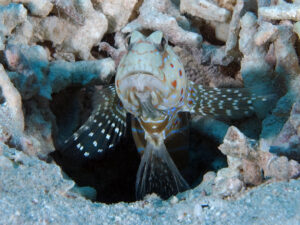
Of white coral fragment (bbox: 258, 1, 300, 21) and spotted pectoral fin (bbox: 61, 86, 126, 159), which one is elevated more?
white coral fragment (bbox: 258, 1, 300, 21)

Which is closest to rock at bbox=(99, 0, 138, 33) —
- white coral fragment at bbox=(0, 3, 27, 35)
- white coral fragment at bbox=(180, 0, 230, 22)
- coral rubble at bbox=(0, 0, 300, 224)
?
coral rubble at bbox=(0, 0, 300, 224)

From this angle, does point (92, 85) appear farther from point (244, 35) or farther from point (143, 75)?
point (244, 35)

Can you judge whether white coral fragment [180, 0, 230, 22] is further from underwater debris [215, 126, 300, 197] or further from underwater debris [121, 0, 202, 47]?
underwater debris [215, 126, 300, 197]

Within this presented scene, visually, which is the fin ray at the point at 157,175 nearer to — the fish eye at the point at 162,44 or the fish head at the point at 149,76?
the fish head at the point at 149,76

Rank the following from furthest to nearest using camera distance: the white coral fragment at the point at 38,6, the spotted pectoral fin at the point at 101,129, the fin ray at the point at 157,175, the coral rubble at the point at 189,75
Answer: the spotted pectoral fin at the point at 101,129
the fin ray at the point at 157,175
the white coral fragment at the point at 38,6
the coral rubble at the point at 189,75

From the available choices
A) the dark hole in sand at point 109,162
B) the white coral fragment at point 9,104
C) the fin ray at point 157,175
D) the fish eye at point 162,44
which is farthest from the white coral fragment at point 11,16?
the fin ray at point 157,175

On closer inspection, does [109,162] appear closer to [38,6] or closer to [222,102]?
[222,102]

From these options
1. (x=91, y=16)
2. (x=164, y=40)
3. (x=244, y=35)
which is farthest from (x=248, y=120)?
(x=91, y=16)
